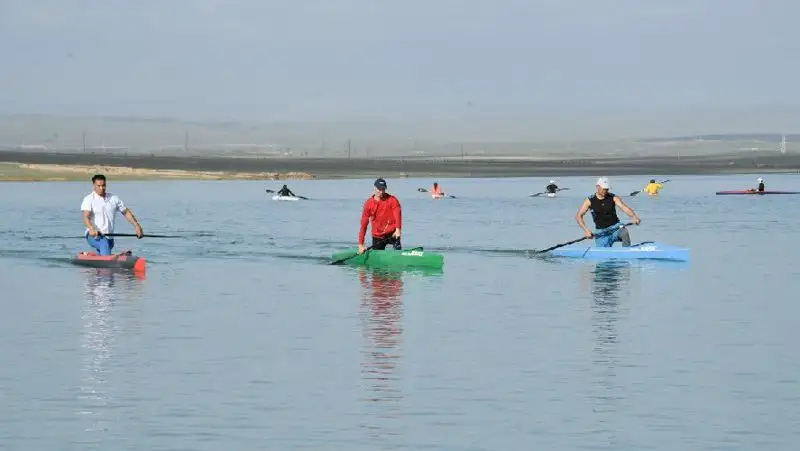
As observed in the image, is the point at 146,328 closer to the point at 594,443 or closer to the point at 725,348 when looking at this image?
the point at 725,348

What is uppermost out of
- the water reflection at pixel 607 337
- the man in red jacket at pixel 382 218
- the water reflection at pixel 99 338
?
the man in red jacket at pixel 382 218

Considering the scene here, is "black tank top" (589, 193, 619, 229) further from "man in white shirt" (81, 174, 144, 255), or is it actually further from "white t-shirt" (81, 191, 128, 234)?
"white t-shirt" (81, 191, 128, 234)

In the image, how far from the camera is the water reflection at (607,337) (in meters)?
18.9

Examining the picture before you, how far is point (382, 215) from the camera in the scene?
125 ft

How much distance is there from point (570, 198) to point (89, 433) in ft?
314

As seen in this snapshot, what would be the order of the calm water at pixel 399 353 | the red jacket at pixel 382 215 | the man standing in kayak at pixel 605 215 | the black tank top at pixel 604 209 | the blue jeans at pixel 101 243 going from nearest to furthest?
the calm water at pixel 399 353 → the red jacket at pixel 382 215 → the blue jeans at pixel 101 243 → the man standing in kayak at pixel 605 215 → the black tank top at pixel 604 209

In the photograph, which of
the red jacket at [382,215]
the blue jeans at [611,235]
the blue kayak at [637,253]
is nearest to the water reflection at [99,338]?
the red jacket at [382,215]

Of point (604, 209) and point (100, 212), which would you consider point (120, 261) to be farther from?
point (604, 209)

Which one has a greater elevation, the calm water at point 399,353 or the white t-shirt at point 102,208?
the white t-shirt at point 102,208

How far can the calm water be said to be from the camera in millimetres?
17828

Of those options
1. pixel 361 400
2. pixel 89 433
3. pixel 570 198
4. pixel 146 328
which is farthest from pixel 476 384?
pixel 570 198

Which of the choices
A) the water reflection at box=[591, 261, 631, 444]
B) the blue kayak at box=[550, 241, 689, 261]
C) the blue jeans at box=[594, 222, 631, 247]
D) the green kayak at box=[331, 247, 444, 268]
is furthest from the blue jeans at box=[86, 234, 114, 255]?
the blue kayak at box=[550, 241, 689, 261]

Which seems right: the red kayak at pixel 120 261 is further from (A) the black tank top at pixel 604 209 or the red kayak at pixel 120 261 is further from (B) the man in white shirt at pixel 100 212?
(A) the black tank top at pixel 604 209

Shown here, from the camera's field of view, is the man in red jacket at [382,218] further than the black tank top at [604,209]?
No
